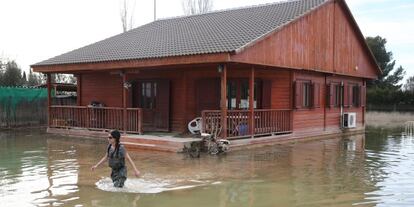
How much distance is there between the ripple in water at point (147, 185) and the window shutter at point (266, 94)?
28.9 ft

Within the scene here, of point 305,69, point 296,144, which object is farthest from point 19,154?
point 305,69

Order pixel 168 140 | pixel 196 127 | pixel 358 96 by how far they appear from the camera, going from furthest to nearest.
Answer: pixel 358 96
pixel 196 127
pixel 168 140

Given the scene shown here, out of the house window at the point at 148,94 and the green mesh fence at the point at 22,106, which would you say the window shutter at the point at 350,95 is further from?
the green mesh fence at the point at 22,106

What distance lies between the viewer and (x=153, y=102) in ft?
63.2

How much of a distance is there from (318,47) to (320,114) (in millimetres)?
3149

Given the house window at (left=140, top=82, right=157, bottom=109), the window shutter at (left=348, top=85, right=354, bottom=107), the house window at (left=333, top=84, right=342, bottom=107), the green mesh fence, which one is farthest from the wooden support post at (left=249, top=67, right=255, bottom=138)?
the green mesh fence

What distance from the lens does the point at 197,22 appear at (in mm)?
20688

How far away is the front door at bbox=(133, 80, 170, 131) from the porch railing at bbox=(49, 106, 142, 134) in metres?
1.42

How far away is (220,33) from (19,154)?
7.61 metres

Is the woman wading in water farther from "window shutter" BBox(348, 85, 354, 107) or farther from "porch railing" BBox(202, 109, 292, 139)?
"window shutter" BBox(348, 85, 354, 107)

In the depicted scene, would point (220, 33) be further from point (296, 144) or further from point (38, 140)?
point (38, 140)

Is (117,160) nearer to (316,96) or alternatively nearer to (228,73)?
(228,73)

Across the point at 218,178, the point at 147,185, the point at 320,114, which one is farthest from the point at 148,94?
the point at 147,185

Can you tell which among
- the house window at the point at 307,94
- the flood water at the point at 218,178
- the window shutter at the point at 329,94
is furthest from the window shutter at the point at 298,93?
the flood water at the point at 218,178
